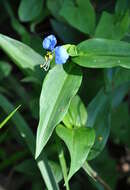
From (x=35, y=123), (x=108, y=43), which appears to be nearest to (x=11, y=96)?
(x=35, y=123)

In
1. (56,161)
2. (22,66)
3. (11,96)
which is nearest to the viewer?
(22,66)

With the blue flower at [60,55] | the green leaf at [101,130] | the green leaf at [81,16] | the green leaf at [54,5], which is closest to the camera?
the blue flower at [60,55]

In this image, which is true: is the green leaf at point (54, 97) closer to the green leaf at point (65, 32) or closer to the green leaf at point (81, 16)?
the green leaf at point (81, 16)

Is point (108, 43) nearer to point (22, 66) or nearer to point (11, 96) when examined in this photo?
point (22, 66)

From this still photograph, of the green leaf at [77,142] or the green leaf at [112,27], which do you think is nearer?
the green leaf at [77,142]

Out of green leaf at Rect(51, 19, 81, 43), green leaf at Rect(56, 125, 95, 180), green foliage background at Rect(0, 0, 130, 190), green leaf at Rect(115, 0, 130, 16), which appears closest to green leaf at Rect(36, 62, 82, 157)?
green foliage background at Rect(0, 0, 130, 190)

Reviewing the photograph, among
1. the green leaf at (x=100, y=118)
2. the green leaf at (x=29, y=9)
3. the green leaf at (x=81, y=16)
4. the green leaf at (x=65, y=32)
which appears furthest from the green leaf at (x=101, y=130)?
the green leaf at (x=29, y=9)

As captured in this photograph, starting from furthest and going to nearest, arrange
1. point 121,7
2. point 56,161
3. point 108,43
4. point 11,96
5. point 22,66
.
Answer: point 11,96 → point 121,7 → point 56,161 → point 22,66 → point 108,43
